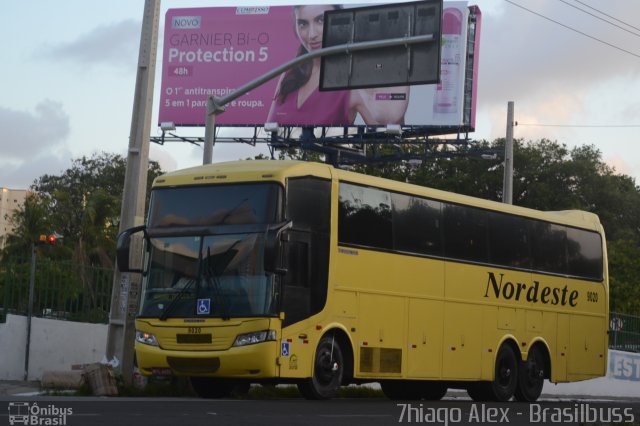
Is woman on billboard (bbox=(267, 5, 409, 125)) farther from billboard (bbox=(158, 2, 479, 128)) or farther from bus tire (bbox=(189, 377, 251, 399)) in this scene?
bus tire (bbox=(189, 377, 251, 399))

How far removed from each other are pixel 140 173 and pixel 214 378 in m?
4.05

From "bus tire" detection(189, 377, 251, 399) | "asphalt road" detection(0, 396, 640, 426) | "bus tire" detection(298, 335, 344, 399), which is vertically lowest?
"asphalt road" detection(0, 396, 640, 426)

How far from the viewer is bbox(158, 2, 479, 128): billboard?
46.4 m

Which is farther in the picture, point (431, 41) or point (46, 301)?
point (46, 301)

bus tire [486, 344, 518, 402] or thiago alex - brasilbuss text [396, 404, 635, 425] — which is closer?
thiago alex - brasilbuss text [396, 404, 635, 425]

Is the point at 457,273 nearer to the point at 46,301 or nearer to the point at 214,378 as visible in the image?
the point at 214,378

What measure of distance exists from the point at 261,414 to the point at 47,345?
33.7 feet

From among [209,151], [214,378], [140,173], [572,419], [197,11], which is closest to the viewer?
[572,419]

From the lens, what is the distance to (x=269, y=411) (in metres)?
15.2

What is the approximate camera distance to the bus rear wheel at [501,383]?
23.7 m

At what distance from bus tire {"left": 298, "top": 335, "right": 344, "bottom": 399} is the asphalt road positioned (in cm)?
27

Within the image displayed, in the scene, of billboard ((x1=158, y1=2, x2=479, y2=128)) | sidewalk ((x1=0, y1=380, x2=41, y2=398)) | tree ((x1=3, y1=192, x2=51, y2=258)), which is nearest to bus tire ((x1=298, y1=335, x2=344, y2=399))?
sidewalk ((x1=0, y1=380, x2=41, y2=398))

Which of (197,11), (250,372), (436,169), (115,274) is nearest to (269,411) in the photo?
(250,372)

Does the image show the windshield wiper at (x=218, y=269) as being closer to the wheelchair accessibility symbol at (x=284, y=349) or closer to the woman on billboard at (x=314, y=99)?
the wheelchair accessibility symbol at (x=284, y=349)
